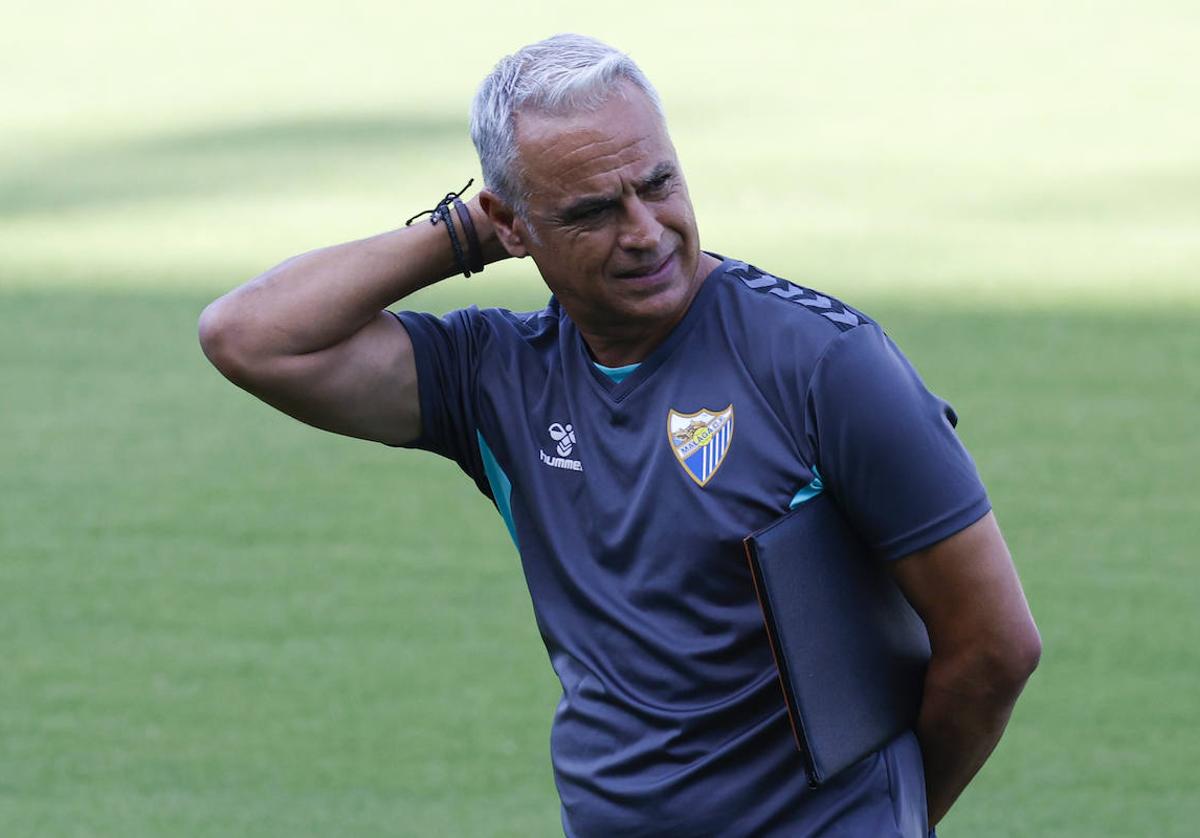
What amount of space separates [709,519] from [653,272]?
31 cm

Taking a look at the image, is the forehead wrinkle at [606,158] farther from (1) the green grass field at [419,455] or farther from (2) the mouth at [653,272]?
(1) the green grass field at [419,455]

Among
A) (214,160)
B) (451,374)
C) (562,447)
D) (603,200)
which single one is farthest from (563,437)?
(214,160)

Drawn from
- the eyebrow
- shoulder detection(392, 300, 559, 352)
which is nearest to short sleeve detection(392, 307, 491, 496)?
shoulder detection(392, 300, 559, 352)

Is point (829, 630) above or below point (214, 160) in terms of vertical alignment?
above

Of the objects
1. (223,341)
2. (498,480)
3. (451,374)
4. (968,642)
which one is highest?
(223,341)

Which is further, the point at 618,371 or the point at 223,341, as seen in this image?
the point at 223,341

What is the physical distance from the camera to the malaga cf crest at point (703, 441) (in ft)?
7.40

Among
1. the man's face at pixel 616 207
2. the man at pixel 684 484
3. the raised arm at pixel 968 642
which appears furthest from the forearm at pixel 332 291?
the raised arm at pixel 968 642

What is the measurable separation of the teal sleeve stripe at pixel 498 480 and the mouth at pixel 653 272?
1.29 feet

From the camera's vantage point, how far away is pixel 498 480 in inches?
102

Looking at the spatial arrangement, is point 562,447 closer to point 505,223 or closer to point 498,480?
point 498,480

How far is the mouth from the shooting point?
7.52 ft

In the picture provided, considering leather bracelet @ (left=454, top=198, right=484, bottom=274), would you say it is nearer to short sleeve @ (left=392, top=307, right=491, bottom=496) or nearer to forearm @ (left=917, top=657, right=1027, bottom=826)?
short sleeve @ (left=392, top=307, right=491, bottom=496)

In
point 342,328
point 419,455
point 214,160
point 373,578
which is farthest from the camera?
point 214,160
